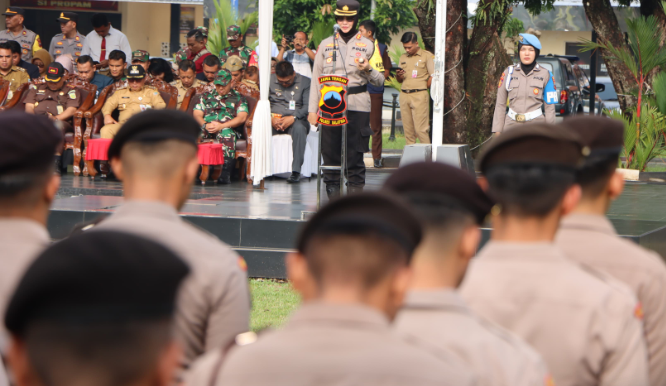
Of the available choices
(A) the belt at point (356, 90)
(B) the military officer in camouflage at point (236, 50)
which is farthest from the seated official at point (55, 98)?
(A) the belt at point (356, 90)

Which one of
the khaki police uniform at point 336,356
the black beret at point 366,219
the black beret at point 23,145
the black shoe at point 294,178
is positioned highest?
the black beret at point 23,145

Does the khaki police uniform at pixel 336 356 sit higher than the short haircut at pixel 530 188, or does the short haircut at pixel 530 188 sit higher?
the short haircut at pixel 530 188

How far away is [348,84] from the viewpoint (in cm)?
838

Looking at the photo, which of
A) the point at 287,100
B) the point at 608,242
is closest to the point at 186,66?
the point at 287,100

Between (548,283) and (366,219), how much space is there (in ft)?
2.44

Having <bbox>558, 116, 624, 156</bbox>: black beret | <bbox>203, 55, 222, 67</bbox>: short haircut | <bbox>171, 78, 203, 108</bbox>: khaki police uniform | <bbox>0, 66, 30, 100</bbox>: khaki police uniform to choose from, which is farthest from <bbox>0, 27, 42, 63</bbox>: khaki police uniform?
<bbox>558, 116, 624, 156</bbox>: black beret

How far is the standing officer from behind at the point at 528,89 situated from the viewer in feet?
30.3

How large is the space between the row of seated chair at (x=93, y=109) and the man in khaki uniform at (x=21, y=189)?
847 centimetres

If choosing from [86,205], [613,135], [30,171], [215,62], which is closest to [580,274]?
[613,135]

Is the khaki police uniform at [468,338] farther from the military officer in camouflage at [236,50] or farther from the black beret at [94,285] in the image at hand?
the military officer in camouflage at [236,50]

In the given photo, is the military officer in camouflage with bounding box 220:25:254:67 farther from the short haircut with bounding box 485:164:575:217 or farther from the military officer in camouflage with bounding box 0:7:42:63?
the short haircut with bounding box 485:164:575:217

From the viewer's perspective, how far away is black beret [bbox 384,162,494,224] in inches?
72.1

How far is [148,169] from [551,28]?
2680 cm

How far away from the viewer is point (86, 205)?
788 centimetres
